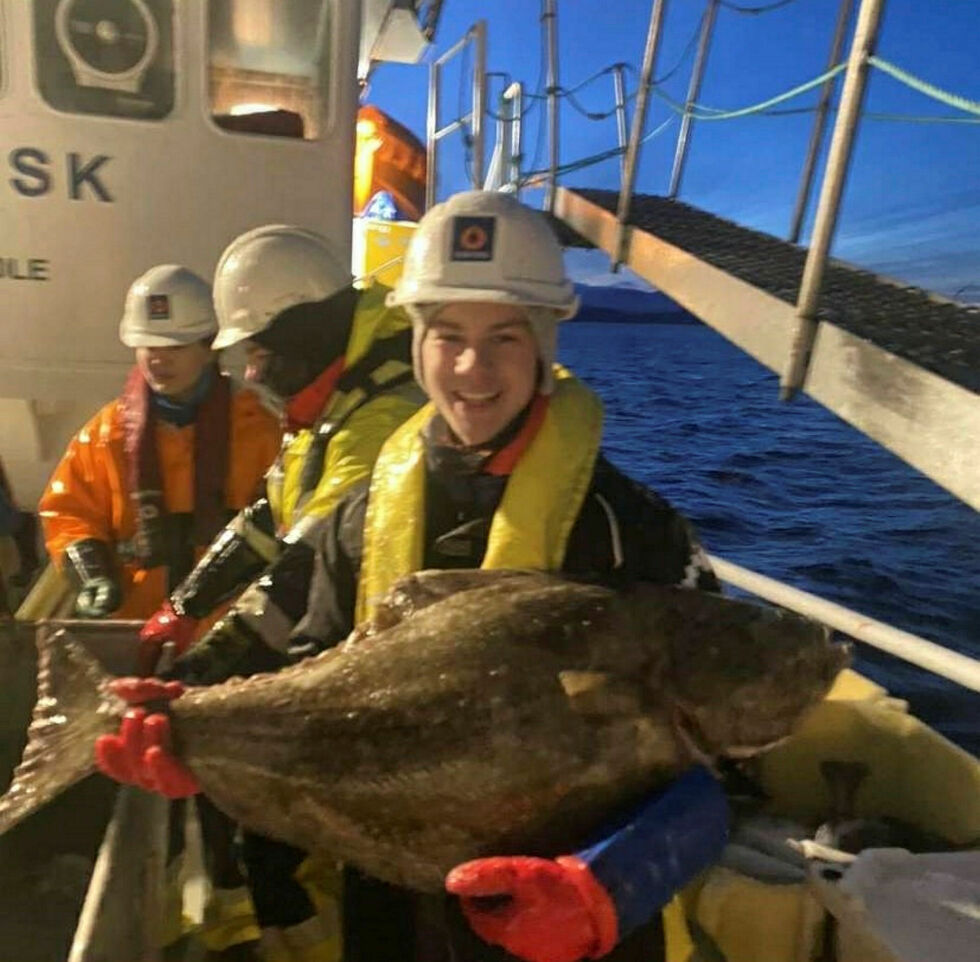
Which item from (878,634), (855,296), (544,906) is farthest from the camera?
(855,296)

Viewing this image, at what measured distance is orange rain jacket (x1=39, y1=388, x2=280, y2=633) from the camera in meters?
4.13

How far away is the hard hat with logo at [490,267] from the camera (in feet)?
6.75

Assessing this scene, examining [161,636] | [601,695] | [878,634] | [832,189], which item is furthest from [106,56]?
[601,695]

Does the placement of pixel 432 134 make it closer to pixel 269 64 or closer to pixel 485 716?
pixel 269 64

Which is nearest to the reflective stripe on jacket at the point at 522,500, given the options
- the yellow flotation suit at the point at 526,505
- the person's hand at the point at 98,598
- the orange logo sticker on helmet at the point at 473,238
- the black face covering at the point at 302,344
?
the yellow flotation suit at the point at 526,505

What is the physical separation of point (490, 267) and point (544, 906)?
1.27 m

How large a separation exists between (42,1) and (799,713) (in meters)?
5.43

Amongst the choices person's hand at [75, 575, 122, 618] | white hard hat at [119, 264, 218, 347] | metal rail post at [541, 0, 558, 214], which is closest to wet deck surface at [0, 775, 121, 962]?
person's hand at [75, 575, 122, 618]

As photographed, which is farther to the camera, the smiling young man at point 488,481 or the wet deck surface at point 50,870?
the wet deck surface at point 50,870

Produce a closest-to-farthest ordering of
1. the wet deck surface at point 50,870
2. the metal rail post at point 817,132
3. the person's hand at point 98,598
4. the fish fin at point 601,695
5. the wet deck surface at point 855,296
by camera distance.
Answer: the fish fin at point 601,695 < the wet deck surface at point 50,870 < the wet deck surface at point 855,296 < the person's hand at point 98,598 < the metal rail post at point 817,132

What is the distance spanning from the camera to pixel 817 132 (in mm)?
5797

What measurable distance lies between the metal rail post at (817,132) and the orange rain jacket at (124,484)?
10.7ft

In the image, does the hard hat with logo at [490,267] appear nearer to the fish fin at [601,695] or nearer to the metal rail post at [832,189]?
the fish fin at [601,695]

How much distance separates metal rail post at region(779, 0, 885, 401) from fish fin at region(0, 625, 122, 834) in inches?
92.9
